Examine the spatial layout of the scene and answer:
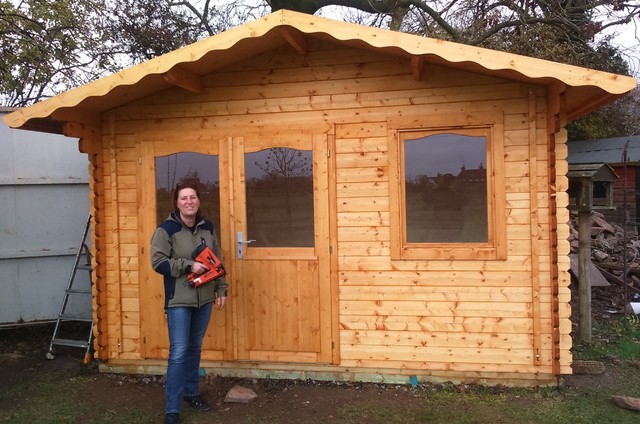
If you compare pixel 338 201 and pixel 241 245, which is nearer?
pixel 338 201

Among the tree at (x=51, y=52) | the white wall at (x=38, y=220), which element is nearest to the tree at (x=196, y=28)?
the tree at (x=51, y=52)

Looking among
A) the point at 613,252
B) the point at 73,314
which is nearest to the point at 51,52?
the point at 73,314

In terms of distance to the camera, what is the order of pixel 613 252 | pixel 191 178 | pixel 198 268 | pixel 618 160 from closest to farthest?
pixel 198 268 < pixel 191 178 < pixel 613 252 < pixel 618 160

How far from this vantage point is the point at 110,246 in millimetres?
4910

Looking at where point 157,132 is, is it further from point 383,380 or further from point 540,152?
point 540,152

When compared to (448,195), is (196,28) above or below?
above

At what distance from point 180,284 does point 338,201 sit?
159cm

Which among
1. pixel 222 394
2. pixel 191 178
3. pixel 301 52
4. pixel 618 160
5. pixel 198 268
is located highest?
pixel 301 52

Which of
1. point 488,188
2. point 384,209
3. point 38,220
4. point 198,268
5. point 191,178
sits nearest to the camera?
point 198,268

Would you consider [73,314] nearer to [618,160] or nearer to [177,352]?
[177,352]

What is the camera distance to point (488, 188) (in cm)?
425

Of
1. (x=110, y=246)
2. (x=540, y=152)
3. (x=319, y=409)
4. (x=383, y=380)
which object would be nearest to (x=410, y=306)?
(x=383, y=380)

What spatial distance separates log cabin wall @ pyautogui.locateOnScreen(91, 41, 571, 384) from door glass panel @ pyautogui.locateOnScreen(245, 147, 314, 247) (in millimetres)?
210

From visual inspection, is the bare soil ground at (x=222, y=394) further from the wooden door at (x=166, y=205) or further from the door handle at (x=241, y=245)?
the door handle at (x=241, y=245)
